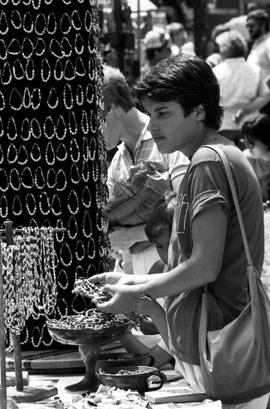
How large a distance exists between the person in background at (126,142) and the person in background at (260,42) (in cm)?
470

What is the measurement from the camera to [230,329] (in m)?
3.15

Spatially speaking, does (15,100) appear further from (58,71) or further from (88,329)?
(88,329)

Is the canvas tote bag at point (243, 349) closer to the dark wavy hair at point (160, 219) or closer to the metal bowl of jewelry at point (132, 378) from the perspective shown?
the metal bowl of jewelry at point (132, 378)

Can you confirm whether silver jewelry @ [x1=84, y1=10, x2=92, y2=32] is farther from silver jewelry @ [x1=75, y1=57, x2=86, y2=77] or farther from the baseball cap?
the baseball cap

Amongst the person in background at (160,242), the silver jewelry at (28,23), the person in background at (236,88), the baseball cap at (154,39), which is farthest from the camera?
the baseball cap at (154,39)

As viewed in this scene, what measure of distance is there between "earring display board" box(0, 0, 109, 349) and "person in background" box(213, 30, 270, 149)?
5.07m

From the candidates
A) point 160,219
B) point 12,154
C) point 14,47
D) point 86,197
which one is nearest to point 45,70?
point 14,47

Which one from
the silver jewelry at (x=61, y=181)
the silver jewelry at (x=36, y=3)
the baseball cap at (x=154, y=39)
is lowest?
the silver jewelry at (x=61, y=181)

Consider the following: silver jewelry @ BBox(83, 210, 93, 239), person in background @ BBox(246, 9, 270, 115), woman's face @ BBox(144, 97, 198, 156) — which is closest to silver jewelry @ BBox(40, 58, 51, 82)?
silver jewelry @ BBox(83, 210, 93, 239)

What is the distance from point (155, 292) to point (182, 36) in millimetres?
11341

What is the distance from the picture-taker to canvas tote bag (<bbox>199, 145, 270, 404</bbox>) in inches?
123

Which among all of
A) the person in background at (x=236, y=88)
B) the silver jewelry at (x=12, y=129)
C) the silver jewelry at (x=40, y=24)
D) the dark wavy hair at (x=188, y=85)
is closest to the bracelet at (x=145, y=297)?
the dark wavy hair at (x=188, y=85)

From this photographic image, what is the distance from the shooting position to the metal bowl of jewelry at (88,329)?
3.67 metres

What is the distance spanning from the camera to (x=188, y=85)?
331 cm
